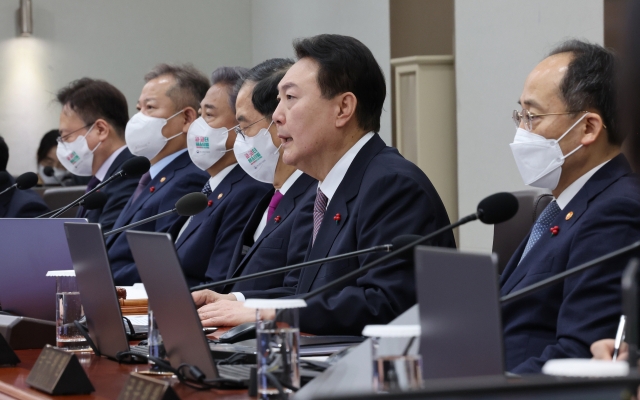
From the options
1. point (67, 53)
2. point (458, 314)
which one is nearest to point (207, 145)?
point (458, 314)

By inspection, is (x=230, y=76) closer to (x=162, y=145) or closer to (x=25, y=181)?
(x=162, y=145)

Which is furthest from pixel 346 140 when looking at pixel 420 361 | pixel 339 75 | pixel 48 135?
pixel 48 135

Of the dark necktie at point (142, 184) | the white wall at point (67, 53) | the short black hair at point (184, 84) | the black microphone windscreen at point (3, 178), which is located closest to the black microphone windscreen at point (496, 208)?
the black microphone windscreen at point (3, 178)

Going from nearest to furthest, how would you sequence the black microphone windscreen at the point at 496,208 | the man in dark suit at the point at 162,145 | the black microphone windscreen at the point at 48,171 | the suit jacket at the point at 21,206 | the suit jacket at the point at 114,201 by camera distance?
the black microphone windscreen at the point at 496,208 < the man in dark suit at the point at 162,145 < the suit jacket at the point at 21,206 < the suit jacket at the point at 114,201 < the black microphone windscreen at the point at 48,171

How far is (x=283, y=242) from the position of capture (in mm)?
2924

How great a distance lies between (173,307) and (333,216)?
0.99 meters

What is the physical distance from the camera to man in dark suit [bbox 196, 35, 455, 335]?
7.38 feet

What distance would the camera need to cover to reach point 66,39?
795 cm

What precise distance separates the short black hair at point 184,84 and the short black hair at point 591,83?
2.57 m

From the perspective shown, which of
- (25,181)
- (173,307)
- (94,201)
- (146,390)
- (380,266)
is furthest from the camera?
(25,181)

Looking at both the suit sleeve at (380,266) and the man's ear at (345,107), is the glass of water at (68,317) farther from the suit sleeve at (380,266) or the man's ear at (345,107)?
the man's ear at (345,107)

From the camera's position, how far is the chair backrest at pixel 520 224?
2572mm

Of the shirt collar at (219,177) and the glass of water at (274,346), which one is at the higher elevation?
the shirt collar at (219,177)

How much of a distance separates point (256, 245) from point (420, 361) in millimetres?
1893
